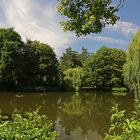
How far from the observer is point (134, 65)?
2328 centimetres

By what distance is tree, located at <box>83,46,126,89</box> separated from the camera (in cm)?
5391

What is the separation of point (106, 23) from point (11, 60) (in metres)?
40.6

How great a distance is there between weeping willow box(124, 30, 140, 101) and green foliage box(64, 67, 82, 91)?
81.7 ft

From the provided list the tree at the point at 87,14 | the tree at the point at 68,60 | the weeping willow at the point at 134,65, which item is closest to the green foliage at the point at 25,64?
the weeping willow at the point at 134,65

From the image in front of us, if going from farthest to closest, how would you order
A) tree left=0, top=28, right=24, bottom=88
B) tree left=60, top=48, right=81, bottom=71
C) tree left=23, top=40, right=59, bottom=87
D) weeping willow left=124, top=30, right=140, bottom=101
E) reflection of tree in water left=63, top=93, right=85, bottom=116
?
tree left=60, top=48, right=81, bottom=71 → tree left=23, top=40, right=59, bottom=87 → tree left=0, top=28, right=24, bottom=88 → reflection of tree in water left=63, top=93, right=85, bottom=116 → weeping willow left=124, top=30, right=140, bottom=101

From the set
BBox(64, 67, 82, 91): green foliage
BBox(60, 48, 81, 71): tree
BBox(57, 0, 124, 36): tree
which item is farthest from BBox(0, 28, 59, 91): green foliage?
BBox(57, 0, 124, 36): tree

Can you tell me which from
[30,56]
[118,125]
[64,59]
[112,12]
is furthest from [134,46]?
[64,59]

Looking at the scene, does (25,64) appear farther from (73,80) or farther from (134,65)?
(134,65)

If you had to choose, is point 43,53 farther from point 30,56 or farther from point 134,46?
point 134,46

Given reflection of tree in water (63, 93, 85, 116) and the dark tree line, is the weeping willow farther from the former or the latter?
the dark tree line

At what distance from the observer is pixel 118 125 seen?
125 inches

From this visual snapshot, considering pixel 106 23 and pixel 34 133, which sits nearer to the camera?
Result: pixel 34 133

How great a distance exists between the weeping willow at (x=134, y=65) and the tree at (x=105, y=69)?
2866 cm

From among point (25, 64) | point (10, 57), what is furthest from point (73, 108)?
point (25, 64)
